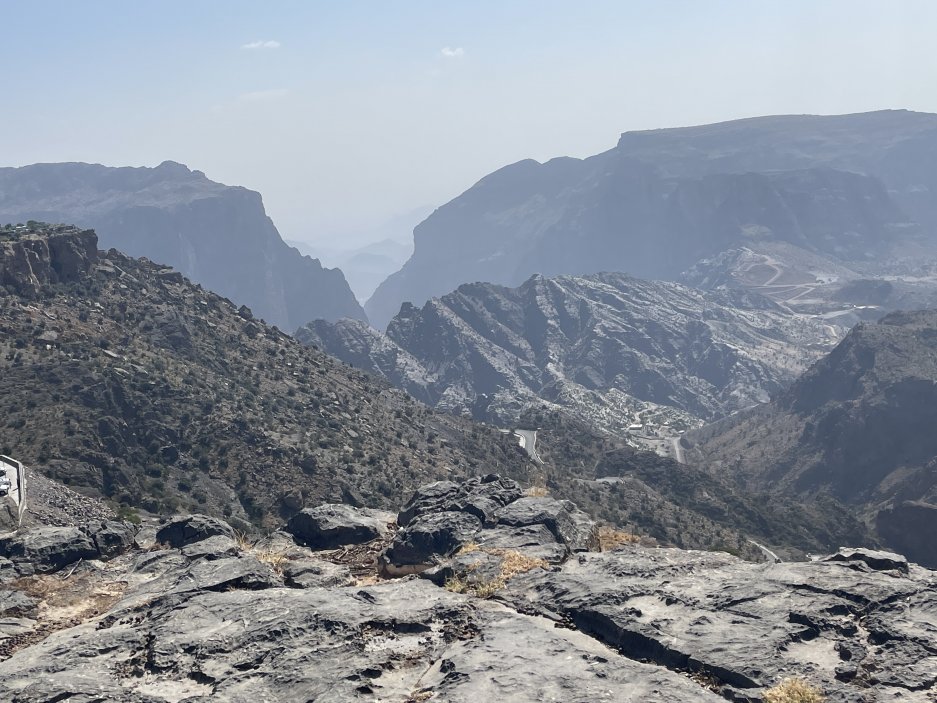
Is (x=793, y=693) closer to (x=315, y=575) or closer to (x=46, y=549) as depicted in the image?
(x=315, y=575)

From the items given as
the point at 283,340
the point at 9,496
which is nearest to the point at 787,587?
the point at 9,496

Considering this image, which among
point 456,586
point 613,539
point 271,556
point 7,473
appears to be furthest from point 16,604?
point 7,473

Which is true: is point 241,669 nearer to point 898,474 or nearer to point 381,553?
point 381,553

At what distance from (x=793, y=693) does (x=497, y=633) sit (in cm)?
656

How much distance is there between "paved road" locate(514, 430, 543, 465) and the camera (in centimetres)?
14975

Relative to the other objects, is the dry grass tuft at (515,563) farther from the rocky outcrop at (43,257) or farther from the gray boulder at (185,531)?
the rocky outcrop at (43,257)

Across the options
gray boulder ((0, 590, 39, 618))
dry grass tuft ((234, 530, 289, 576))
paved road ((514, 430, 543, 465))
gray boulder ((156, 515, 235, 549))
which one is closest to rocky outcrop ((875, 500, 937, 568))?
paved road ((514, 430, 543, 465))

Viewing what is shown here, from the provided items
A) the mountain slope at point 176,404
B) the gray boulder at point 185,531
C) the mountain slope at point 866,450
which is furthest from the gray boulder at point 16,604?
the mountain slope at point 866,450

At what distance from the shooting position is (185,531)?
112 feet

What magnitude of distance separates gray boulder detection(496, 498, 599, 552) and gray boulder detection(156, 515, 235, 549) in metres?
12.0

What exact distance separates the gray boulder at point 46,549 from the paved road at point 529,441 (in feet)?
380

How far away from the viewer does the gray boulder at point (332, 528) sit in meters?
34.8

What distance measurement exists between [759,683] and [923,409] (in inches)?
7224

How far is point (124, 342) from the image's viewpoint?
99.2 m
